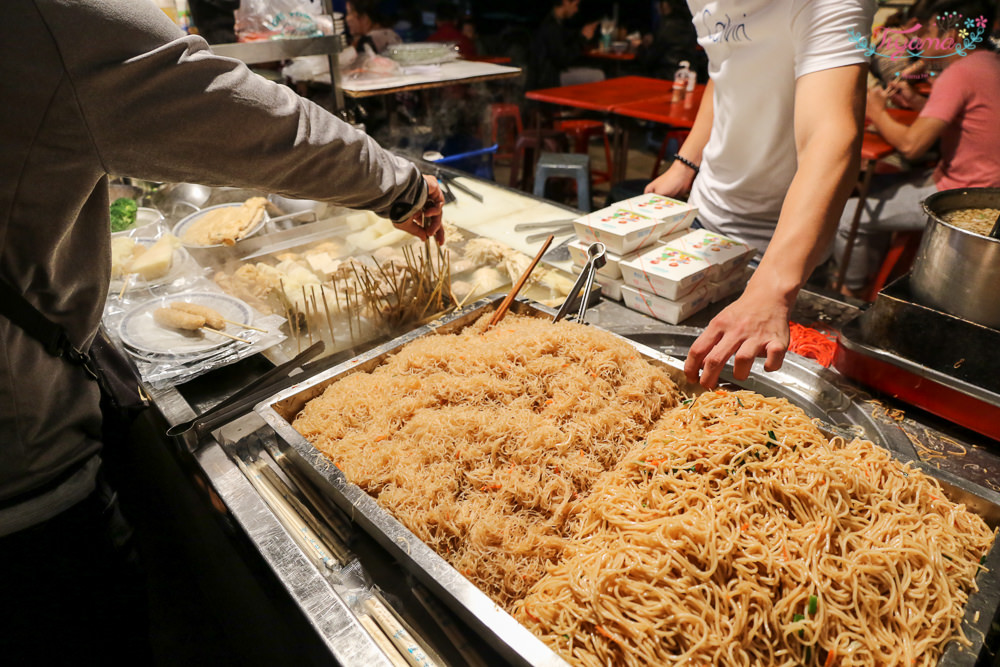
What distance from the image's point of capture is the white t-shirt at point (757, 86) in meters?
1.92

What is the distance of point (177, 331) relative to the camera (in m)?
2.10

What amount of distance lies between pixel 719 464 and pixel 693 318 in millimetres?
1093

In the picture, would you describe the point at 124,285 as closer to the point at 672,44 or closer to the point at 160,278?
the point at 160,278

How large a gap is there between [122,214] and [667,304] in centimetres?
299

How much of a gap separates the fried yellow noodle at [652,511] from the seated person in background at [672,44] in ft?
36.6

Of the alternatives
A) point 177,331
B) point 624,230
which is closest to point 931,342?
point 624,230

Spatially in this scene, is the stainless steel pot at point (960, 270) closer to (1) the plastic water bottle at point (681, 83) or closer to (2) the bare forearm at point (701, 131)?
(2) the bare forearm at point (701, 131)

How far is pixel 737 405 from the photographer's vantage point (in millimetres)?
1433

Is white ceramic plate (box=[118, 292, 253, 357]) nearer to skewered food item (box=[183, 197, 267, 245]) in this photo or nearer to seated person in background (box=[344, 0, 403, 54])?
skewered food item (box=[183, 197, 267, 245])

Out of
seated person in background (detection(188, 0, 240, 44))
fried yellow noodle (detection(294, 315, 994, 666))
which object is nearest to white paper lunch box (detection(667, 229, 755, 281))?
fried yellow noodle (detection(294, 315, 994, 666))

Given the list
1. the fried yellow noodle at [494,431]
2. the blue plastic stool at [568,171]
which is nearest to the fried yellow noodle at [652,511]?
the fried yellow noodle at [494,431]

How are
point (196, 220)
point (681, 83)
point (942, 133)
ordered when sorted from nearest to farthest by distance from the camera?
→ point (196, 220) < point (942, 133) < point (681, 83)

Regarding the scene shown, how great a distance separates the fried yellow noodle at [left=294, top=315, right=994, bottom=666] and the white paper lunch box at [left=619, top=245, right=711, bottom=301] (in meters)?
0.49

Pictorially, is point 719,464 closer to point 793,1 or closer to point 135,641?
point 793,1
